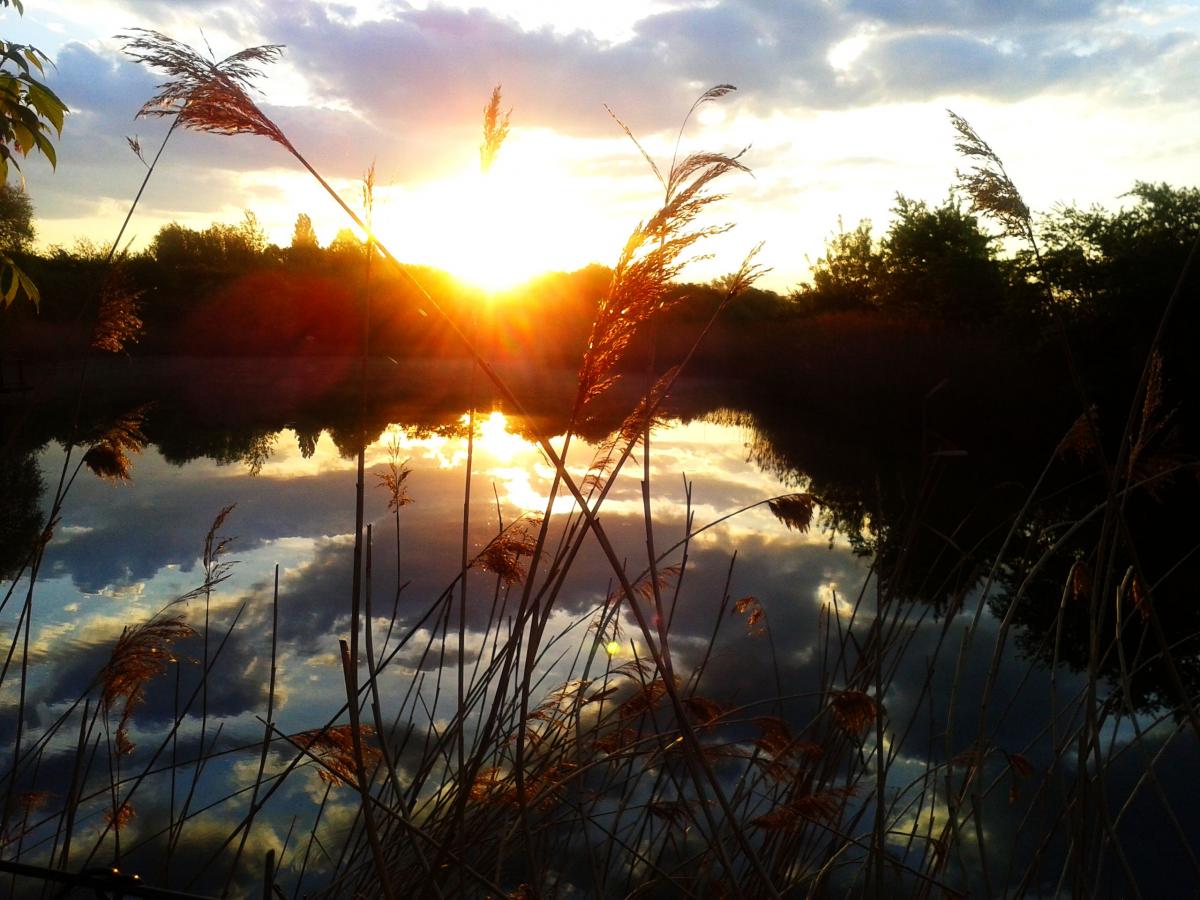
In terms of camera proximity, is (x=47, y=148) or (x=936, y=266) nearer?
(x=47, y=148)

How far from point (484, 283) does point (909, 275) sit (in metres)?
31.3

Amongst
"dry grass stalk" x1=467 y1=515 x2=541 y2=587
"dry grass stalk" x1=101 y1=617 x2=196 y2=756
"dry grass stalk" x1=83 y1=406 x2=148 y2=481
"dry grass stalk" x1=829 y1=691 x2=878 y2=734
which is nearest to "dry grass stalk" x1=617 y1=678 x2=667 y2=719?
"dry grass stalk" x1=467 y1=515 x2=541 y2=587

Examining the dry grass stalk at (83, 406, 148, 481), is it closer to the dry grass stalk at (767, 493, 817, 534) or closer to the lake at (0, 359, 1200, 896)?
the lake at (0, 359, 1200, 896)

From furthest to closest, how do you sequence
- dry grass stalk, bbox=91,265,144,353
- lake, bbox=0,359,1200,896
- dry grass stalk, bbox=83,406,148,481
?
dry grass stalk, bbox=83,406,148,481 < dry grass stalk, bbox=91,265,144,353 < lake, bbox=0,359,1200,896

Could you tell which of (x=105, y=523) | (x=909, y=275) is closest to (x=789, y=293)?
(x=909, y=275)

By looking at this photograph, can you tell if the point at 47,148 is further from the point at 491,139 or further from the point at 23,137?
the point at 491,139

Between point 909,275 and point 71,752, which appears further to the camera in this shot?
point 909,275

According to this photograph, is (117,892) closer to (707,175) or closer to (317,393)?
(707,175)

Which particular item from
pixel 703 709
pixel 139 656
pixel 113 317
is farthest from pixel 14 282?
pixel 703 709

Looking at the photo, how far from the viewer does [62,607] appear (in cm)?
504

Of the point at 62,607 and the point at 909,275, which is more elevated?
the point at 909,275

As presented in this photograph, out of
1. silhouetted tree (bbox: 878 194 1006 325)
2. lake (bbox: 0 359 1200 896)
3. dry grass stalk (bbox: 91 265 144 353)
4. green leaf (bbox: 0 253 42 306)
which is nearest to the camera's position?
lake (bbox: 0 359 1200 896)

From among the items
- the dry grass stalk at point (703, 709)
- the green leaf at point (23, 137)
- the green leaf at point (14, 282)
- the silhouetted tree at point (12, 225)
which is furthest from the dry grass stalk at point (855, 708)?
the silhouetted tree at point (12, 225)

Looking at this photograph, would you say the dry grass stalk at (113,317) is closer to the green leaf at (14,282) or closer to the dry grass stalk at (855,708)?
the green leaf at (14,282)
